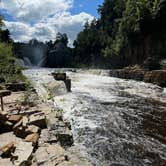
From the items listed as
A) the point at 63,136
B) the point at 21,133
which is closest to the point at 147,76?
the point at 63,136

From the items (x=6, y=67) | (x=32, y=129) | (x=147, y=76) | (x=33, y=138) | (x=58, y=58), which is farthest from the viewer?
(x=58, y=58)

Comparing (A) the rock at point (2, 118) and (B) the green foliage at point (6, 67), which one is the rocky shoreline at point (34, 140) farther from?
(B) the green foliage at point (6, 67)

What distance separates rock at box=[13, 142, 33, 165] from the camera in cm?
718

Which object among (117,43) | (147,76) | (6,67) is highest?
(117,43)

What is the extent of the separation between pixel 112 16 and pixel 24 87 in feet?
239

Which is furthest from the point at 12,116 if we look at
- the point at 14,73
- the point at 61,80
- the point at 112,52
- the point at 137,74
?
the point at 112,52

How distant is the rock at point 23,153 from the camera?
718 cm

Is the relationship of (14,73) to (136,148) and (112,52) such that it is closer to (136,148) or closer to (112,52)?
(136,148)

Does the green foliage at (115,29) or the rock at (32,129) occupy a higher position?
the green foliage at (115,29)

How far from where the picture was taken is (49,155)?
773 centimetres

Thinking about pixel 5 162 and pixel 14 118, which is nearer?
pixel 5 162

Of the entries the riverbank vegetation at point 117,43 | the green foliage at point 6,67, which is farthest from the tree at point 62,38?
the green foliage at point 6,67

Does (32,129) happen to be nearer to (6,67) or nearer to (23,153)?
(23,153)

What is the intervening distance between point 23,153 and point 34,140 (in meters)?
0.98
